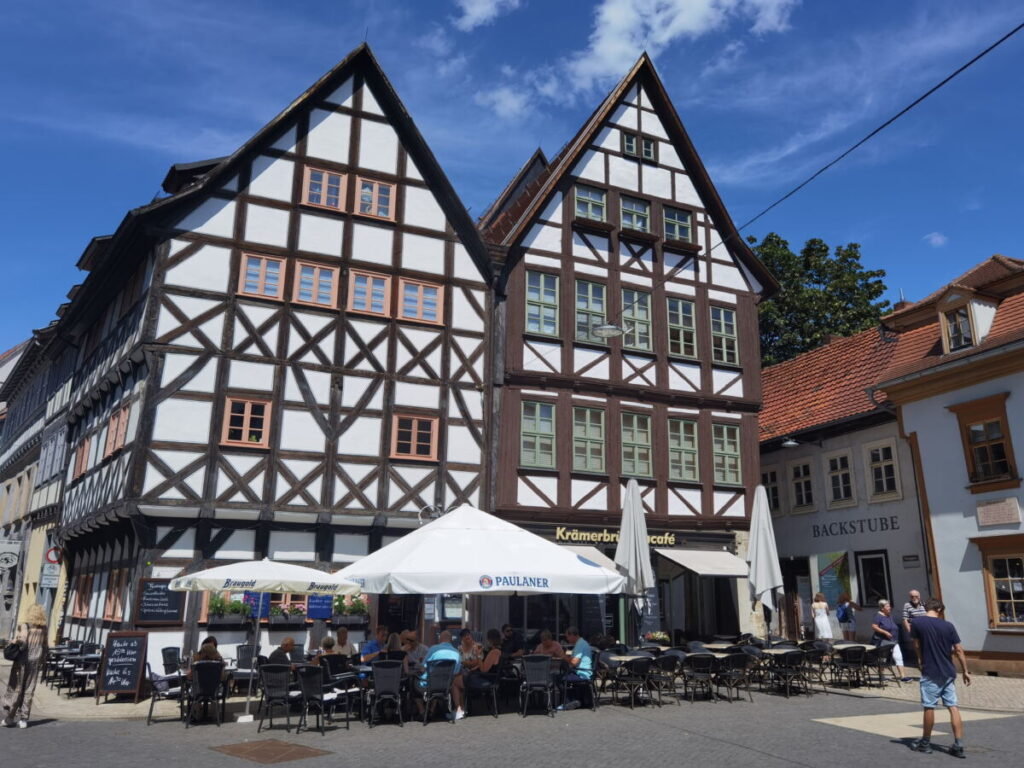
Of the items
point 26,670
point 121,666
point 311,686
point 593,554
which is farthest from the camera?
point 593,554

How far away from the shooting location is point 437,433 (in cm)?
1942

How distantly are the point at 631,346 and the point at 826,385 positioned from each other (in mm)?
7563

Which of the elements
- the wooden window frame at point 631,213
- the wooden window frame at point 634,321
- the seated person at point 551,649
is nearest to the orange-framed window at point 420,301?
the wooden window frame at point 634,321

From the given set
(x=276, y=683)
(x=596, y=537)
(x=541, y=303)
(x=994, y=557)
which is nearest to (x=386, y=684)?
(x=276, y=683)

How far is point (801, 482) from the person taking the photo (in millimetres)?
25344

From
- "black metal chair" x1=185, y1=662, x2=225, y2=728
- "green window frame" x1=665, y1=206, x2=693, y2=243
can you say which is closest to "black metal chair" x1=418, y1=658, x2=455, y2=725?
"black metal chair" x1=185, y1=662, x2=225, y2=728

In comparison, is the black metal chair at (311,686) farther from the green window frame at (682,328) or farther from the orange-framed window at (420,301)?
the green window frame at (682,328)

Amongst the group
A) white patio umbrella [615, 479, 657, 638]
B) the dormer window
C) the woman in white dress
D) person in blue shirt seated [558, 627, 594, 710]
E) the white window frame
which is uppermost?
the dormer window

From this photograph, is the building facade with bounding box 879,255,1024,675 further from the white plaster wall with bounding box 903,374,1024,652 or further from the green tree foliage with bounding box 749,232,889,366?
the green tree foliage with bounding box 749,232,889,366

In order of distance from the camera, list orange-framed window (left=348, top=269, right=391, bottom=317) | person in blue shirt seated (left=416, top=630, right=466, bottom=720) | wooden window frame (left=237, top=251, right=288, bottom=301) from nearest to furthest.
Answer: person in blue shirt seated (left=416, top=630, right=466, bottom=720), wooden window frame (left=237, top=251, right=288, bottom=301), orange-framed window (left=348, top=269, right=391, bottom=317)

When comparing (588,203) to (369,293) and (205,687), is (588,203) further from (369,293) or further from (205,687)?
(205,687)

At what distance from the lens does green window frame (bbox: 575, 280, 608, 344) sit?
851 inches

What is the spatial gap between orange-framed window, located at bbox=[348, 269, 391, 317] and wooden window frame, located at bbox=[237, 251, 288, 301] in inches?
59.0

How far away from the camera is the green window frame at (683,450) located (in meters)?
21.9
